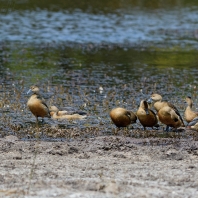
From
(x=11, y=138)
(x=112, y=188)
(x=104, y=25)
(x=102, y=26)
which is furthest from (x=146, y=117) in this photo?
(x=104, y=25)

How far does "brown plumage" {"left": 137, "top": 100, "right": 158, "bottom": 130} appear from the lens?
12547mm

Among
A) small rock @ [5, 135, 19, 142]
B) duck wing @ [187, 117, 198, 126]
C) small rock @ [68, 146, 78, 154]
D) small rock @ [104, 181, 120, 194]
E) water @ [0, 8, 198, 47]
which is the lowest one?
small rock @ [5, 135, 19, 142]

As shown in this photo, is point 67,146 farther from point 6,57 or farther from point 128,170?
point 6,57

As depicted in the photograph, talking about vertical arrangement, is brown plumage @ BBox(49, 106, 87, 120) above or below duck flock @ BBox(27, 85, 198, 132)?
below

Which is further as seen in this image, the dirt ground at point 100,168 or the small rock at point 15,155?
the small rock at point 15,155

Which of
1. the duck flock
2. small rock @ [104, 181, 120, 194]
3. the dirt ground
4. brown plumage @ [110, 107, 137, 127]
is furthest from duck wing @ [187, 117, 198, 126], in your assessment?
small rock @ [104, 181, 120, 194]

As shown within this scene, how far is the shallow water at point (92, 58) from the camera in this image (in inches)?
570

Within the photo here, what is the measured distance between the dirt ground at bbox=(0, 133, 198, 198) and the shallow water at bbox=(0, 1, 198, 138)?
4.05 feet

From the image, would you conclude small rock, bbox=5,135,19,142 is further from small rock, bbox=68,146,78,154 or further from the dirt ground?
small rock, bbox=68,146,78,154

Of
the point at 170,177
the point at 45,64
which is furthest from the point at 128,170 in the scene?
the point at 45,64

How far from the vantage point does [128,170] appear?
8992mm

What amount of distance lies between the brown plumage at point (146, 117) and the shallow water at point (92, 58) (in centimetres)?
36

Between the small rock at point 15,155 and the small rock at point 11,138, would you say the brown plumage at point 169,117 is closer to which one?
the small rock at point 11,138

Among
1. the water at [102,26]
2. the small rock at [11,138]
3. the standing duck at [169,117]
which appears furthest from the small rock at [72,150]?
the water at [102,26]
